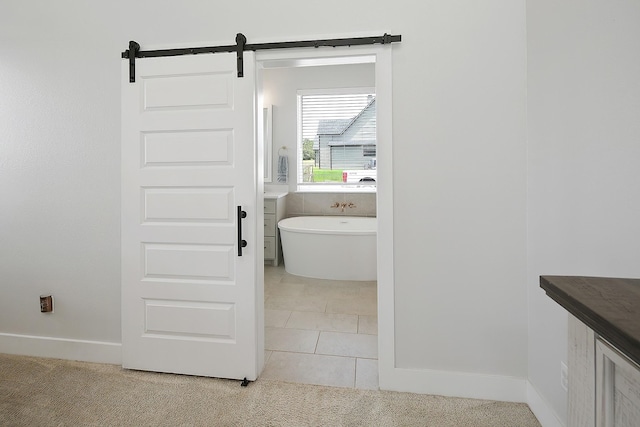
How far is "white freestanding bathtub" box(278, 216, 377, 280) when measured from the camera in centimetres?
415

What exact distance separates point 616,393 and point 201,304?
2038 mm

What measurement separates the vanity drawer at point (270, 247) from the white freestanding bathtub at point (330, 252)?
36 centimetres

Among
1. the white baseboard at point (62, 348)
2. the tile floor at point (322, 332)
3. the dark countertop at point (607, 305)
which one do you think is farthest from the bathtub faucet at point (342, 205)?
the dark countertop at point (607, 305)

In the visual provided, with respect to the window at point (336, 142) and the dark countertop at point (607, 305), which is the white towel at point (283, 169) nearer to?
the window at point (336, 142)

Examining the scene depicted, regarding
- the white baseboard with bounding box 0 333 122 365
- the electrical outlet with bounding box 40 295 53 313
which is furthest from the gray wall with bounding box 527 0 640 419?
the electrical outlet with bounding box 40 295 53 313

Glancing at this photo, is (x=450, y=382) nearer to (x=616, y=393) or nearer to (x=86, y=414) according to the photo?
(x=616, y=393)

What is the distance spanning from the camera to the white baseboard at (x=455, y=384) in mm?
2012

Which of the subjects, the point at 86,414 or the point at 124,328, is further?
the point at 124,328

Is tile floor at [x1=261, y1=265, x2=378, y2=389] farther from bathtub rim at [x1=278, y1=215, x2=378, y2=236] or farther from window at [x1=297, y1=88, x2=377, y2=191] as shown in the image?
window at [x1=297, y1=88, x2=377, y2=191]

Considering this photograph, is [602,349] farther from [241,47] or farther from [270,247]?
[270,247]

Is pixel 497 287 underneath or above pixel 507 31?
underneath

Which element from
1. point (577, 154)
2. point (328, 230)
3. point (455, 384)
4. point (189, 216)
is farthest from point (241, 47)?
point (328, 230)

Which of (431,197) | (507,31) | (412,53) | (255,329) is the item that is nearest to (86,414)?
(255,329)

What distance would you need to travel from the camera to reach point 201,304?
2244mm
